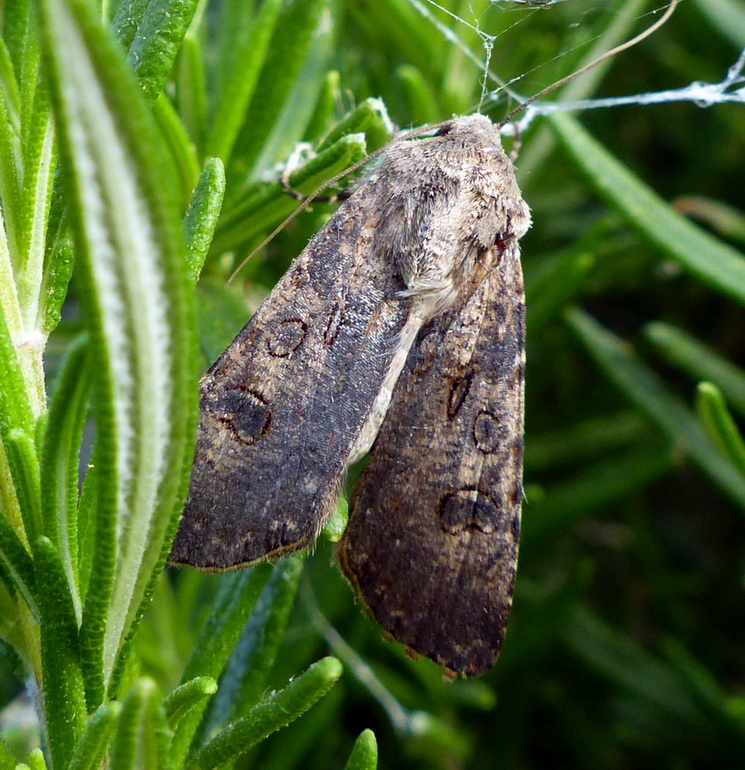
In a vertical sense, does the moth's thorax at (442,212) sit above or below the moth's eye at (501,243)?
above

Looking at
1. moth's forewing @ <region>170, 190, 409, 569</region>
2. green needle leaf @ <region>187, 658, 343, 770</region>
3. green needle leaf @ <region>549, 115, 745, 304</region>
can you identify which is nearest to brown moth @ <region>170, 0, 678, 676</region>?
moth's forewing @ <region>170, 190, 409, 569</region>

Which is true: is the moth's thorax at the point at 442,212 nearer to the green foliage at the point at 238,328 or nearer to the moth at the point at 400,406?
the moth at the point at 400,406

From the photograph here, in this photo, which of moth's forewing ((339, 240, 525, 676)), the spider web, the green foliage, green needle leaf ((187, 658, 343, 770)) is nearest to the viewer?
the green foliage

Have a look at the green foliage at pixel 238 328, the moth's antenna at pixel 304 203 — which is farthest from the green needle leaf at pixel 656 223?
the moth's antenna at pixel 304 203

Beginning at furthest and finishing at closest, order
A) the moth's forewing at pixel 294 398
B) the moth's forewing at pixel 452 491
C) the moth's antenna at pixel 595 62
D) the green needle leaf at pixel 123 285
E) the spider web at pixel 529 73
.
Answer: the spider web at pixel 529 73, the moth's antenna at pixel 595 62, the moth's forewing at pixel 452 491, the moth's forewing at pixel 294 398, the green needle leaf at pixel 123 285

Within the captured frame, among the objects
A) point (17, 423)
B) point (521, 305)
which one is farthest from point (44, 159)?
point (521, 305)

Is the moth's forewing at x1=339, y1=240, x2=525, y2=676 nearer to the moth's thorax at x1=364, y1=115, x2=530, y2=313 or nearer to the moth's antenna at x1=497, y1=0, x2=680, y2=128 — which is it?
the moth's thorax at x1=364, y1=115, x2=530, y2=313

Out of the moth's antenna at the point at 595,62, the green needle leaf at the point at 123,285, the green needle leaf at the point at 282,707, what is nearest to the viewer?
the green needle leaf at the point at 123,285
